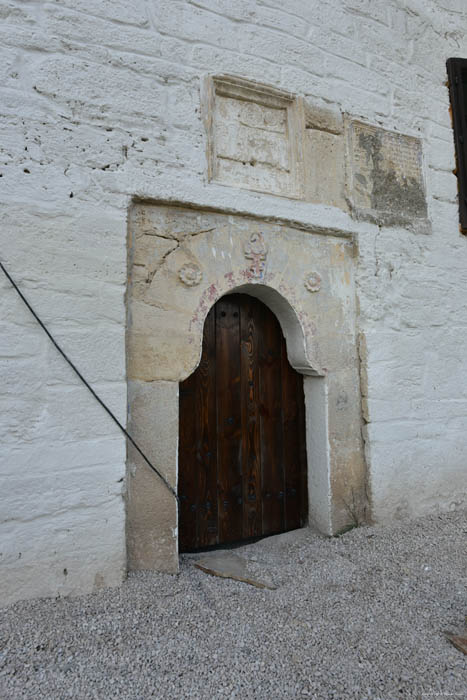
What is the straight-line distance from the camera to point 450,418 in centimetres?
285

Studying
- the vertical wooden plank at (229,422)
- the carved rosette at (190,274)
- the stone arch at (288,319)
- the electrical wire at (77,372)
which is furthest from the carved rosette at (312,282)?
the electrical wire at (77,372)

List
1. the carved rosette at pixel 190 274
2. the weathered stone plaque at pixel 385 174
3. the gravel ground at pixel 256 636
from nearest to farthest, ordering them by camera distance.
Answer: the gravel ground at pixel 256 636, the carved rosette at pixel 190 274, the weathered stone plaque at pixel 385 174

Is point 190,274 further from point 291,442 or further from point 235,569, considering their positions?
Answer: point 235,569

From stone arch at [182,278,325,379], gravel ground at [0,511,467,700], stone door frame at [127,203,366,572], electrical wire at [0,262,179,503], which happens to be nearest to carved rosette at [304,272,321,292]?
stone door frame at [127,203,366,572]

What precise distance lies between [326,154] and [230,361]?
140cm

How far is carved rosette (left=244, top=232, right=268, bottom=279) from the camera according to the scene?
2.35m

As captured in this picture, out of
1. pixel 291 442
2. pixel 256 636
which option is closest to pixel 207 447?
pixel 291 442

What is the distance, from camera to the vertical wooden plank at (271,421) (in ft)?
8.46

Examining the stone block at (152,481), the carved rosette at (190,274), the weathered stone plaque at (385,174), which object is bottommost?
the stone block at (152,481)

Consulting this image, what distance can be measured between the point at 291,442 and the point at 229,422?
45 cm

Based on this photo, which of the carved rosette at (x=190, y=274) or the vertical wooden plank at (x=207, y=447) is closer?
the carved rosette at (x=190, y=274)

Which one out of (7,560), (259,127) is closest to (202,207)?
(259,127)

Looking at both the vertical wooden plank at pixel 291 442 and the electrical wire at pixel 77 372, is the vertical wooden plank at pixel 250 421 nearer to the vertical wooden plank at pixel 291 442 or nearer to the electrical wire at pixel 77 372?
the vertical wooden plank at pixel 291 442

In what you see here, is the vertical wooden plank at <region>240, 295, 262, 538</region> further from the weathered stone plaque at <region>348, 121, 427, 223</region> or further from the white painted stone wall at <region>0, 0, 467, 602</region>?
the weathered stone plaque at <region>348, 121, 427, 223</region>
